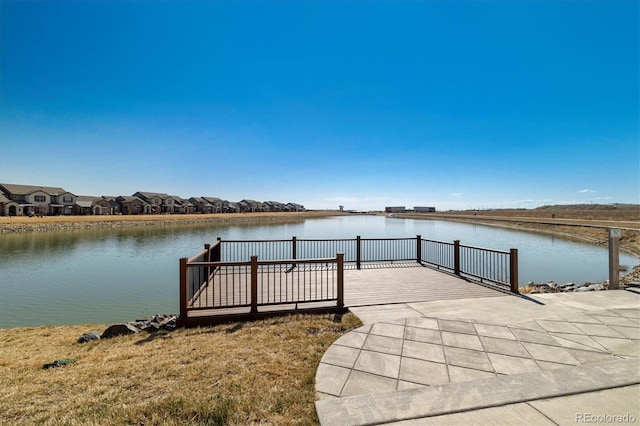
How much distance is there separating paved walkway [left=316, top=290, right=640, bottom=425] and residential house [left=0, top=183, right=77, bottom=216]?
231 feet

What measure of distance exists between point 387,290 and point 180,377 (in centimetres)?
489

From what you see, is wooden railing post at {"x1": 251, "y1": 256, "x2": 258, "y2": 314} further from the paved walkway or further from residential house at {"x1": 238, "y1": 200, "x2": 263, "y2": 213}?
residential house at {"x1": 238, "y1": 200, "x2": 263, "y2": 213}

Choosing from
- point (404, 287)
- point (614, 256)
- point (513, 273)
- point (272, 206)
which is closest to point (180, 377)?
point (404, 287)

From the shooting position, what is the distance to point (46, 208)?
56.8 m

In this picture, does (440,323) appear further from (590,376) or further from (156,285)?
(156,285)

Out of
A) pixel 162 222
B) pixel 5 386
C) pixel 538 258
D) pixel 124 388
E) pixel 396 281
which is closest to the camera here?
pixel 124 388

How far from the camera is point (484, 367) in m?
3.40

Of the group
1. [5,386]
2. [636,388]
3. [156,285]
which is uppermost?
[636,388]

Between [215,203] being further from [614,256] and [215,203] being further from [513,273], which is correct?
[614,256]

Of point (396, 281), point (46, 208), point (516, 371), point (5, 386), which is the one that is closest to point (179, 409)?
point (5, 386)

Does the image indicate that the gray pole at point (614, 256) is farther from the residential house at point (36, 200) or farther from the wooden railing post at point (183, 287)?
the residential house at point (36, 200)

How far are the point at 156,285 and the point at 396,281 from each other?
9.38m

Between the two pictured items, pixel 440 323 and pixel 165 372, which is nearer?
pixel 165 372

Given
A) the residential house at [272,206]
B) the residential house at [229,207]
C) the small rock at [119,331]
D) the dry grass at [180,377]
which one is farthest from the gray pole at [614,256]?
the residential house at [272,206]
